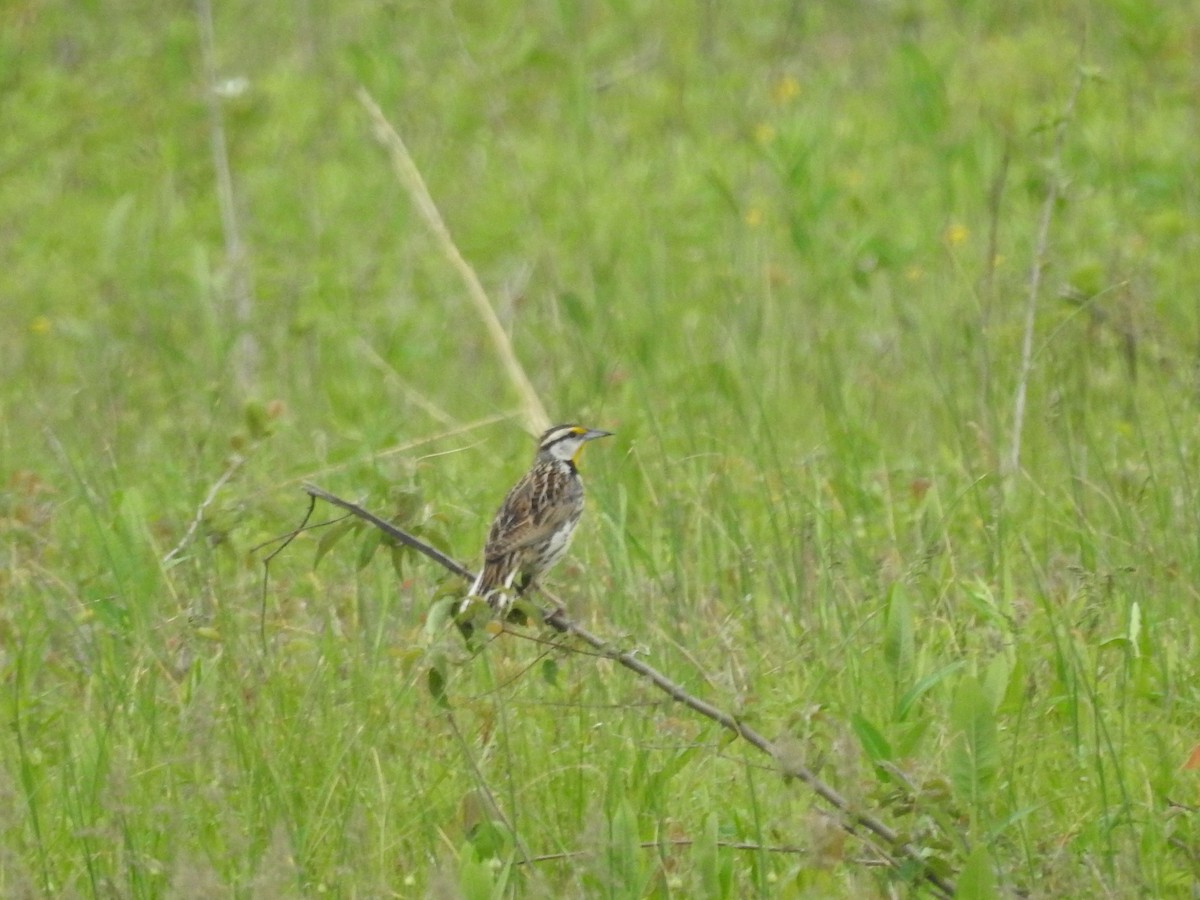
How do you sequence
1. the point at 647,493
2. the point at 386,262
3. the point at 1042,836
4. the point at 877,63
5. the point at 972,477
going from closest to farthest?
the point at 1042,836 → the point at 972,477 → the point at 647,493 → the point at 386,262 → the point at 877,63

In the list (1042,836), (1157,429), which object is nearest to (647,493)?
(1157,429)

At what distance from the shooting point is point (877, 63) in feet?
42.6

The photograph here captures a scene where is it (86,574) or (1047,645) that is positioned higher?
(86,574)

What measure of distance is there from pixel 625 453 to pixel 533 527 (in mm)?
1701

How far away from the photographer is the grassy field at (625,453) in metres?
4.38

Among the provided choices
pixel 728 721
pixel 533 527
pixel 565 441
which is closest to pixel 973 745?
pixel 728 721

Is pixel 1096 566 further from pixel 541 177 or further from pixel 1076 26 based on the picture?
pixel 1076 26

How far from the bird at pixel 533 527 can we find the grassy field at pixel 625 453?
0.16 metres

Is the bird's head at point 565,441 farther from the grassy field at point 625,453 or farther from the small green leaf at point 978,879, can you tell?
the small green leaf at point 978,879

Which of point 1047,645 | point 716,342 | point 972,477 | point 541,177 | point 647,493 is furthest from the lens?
point 541,177

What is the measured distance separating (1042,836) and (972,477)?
6.06 ft

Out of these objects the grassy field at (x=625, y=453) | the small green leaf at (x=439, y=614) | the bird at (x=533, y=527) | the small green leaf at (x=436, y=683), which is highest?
the small green leaf at (x=439, y=614)

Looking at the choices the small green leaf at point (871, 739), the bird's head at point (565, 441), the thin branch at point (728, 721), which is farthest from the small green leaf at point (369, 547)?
the bird's head at point (565, 441)

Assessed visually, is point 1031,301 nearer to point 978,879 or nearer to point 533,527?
point 533,527
